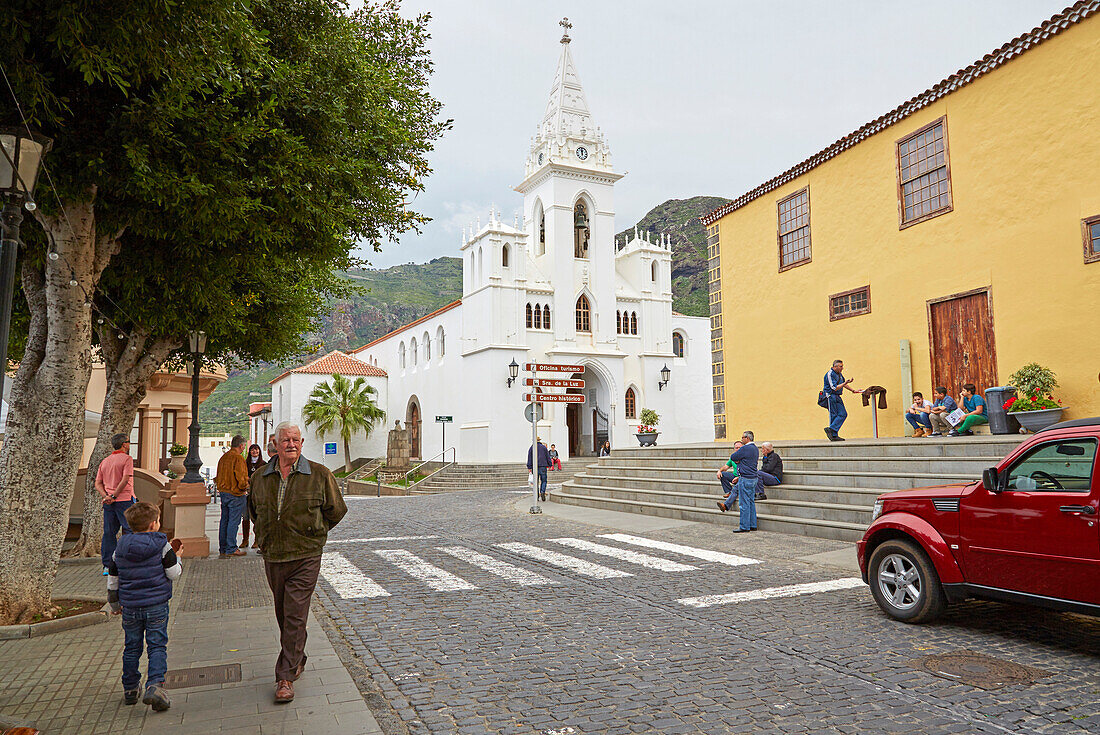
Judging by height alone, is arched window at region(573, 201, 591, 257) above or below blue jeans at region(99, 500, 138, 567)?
above

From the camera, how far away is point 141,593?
15.8ft

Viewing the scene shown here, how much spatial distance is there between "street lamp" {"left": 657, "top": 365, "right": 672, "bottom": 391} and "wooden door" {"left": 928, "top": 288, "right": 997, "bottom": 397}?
74.3 ft

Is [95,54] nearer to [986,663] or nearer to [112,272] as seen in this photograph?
[112,272]

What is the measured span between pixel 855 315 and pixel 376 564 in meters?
12.2

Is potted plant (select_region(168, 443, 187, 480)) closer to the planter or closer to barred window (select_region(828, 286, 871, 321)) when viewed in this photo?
barred window (select_region(828, 286, 871, 321))

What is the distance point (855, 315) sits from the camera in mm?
16812

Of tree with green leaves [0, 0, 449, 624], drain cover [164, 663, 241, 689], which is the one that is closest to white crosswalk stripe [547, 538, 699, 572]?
drain cover [164, 663, 241, 689]

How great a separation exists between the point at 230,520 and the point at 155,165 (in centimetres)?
621

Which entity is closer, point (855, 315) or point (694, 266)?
point (855, 315)

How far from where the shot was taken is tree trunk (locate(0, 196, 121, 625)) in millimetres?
6879

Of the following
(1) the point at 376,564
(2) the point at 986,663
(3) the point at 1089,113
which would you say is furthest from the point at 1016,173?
(1) the point at 376,564

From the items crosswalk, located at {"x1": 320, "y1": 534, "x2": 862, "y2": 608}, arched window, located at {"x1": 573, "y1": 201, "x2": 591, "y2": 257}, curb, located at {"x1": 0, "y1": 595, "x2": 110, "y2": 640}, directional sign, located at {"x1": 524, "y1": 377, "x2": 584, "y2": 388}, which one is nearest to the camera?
curb, located at {"x1": 0, "y1": 595, "x2": 110, "y2": 640}

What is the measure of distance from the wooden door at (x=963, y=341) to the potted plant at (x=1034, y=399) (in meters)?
1.11

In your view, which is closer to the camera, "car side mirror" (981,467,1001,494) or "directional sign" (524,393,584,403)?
"car side mirror" (981,467,1001,494)
